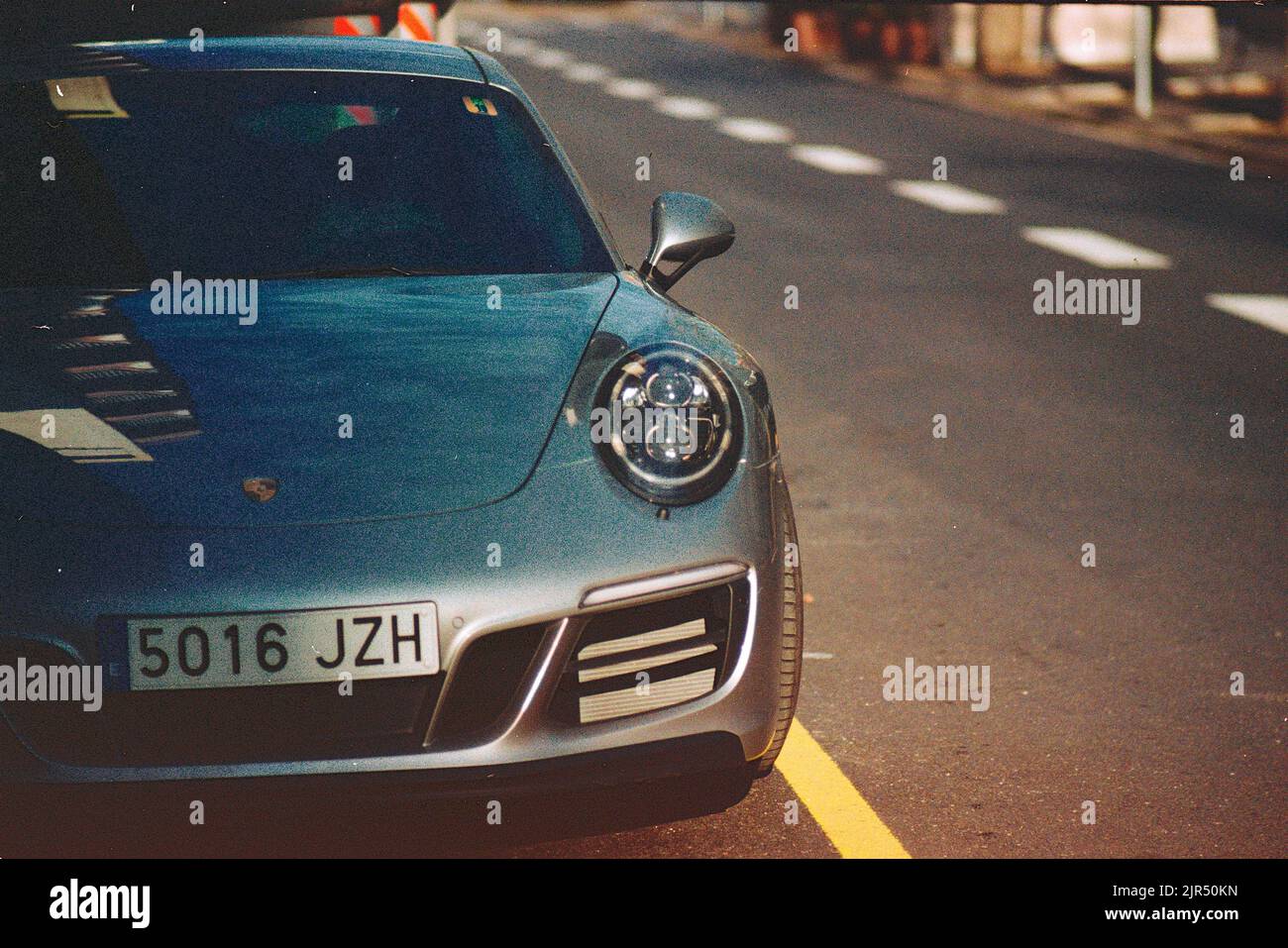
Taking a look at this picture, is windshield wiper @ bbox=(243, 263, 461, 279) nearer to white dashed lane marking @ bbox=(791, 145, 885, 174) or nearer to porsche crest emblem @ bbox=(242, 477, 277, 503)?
porsche crest emblem @ bbox=(242, 477, 277, 503)

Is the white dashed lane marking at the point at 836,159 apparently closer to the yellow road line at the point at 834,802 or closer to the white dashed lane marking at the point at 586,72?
the white dashed lane marking at the point at 586,72

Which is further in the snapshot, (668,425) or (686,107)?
(686,107)

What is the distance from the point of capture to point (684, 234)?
453cm

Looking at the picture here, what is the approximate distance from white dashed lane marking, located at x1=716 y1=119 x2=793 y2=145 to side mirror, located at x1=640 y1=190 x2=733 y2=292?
51.4 ft

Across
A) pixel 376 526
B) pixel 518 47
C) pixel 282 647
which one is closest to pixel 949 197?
pixel 376 526

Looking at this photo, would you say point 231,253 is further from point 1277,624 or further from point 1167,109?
point 1167,109

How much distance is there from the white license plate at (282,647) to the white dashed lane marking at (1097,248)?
9.49 metres

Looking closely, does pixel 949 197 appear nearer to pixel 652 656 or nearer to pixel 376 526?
pixel 652 656

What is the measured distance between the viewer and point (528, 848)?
369 cm

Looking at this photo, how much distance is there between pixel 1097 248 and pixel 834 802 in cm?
922

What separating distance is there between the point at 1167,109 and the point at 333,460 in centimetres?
1999

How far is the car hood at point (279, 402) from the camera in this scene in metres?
3.23

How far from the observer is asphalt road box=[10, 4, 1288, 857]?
393cm
